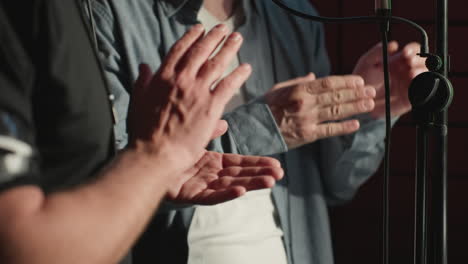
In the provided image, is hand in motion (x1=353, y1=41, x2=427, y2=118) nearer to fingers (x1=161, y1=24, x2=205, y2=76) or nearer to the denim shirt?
the denim shirt

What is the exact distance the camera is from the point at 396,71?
1.57 metres

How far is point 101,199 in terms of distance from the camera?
0.74 meters

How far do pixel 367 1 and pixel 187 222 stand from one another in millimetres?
936

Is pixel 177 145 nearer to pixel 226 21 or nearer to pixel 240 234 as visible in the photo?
pixel 240 234

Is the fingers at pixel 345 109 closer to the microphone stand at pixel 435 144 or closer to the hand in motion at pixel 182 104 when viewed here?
the microphone stand at pixel 435 144

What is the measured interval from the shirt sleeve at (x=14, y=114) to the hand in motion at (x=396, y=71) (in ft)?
3.36

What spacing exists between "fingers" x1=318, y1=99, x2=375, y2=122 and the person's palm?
415 millimetres

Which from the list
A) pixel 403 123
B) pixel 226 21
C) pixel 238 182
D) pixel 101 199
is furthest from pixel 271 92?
pixel 101 199

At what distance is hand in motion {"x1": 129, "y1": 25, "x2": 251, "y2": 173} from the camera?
2.74 ft

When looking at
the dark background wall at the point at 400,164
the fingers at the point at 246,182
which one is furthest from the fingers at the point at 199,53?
the dark background wall at the point at 400,164

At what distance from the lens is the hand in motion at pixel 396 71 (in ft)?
5.05

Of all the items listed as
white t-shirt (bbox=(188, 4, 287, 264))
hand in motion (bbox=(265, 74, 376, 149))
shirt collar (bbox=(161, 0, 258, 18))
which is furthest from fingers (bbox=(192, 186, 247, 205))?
shirt collar (bbox=(161, 0, 258, 18))

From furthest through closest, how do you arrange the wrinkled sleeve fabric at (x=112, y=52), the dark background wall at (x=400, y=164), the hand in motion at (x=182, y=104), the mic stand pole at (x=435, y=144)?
1. the dark background wall at (x=400, y=164)
2. the wrinkled sleeve fabric at (x=112, y=52)
3. the mic stand pole at (x=435, y=144)
4. the hand in motion at (x=182, y=104)

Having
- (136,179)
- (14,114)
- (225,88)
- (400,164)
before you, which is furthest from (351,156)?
(14,114)
